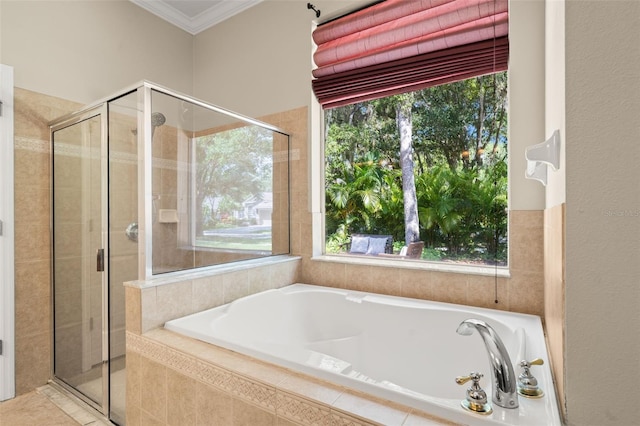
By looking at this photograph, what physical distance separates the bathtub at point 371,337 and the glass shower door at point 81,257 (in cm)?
76

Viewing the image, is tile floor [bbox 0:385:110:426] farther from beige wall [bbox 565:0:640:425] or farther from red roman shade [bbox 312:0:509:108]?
red roman shade [bbox 312:0:509:108]

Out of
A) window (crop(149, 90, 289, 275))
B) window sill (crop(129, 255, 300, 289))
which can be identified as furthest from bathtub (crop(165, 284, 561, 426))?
window (crop(149, 90, 289, 275))

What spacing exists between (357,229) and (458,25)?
1.47 m

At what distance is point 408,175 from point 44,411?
2646mm

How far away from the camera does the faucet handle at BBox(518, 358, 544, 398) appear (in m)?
0.96

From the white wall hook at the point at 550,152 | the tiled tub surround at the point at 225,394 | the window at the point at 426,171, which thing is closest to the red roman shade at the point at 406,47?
the window at the point at 426,171

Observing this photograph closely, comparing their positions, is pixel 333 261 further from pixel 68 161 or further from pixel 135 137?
pixel 68 161

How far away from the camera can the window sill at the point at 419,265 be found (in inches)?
76.7

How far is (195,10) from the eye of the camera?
9.86 ft

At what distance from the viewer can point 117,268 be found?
6.09ft

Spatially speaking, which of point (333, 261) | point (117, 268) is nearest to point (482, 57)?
point (333, 261)

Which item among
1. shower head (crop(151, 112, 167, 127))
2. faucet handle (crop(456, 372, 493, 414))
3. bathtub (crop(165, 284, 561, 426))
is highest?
shower head (crop(151, 112, 167, 127))

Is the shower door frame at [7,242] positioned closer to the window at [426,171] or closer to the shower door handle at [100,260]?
the shower door handle at [100,260]

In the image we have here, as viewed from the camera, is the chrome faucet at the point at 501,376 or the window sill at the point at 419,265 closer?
the chrome faucet at the point at 501,376
